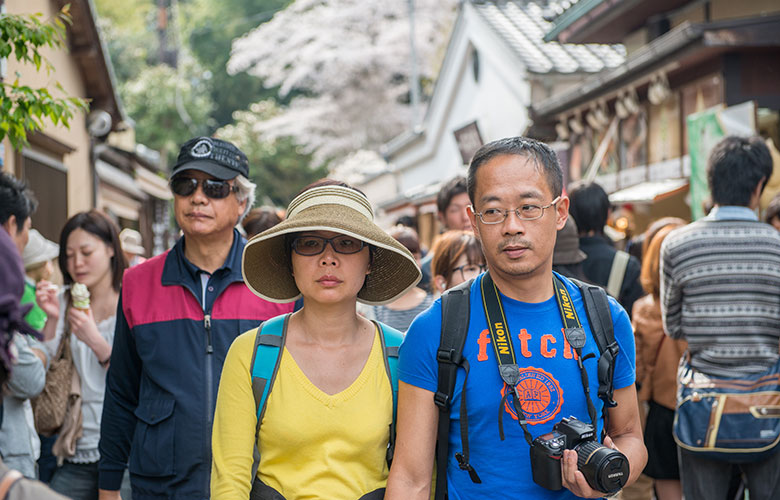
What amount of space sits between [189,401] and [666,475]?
3.26 metres

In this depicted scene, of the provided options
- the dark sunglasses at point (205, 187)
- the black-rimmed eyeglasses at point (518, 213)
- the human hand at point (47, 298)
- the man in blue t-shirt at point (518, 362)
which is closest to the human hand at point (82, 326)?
the human hand at point (47, 298)

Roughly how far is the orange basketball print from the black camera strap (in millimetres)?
19

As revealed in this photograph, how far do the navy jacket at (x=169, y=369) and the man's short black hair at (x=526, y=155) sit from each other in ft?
3.58

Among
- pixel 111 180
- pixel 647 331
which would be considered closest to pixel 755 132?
pixel 647 331

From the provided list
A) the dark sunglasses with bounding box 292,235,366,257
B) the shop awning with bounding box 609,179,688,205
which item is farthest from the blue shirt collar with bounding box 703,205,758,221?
the shop awning with bounding box 609,179,688,205

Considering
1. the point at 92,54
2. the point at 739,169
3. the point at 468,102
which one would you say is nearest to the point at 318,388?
the point at 739,169

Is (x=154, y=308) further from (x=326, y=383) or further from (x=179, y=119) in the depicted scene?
(x=179, y=119)

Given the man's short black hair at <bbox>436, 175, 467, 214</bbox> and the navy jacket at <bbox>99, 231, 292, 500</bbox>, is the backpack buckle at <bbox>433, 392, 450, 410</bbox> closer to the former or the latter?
the navy jacket at <bbox>99, 231, 292, 500</bbox>

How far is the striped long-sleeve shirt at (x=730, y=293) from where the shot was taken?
4.15m

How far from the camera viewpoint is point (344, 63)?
3588cm

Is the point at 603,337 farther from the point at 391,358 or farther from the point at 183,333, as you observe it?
the point at 183,333

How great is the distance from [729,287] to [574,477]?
225 centimetres

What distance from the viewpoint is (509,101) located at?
18.0 meters

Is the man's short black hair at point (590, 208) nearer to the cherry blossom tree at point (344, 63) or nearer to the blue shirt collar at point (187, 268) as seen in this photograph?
the blue shirt collar at point (187, 268)
